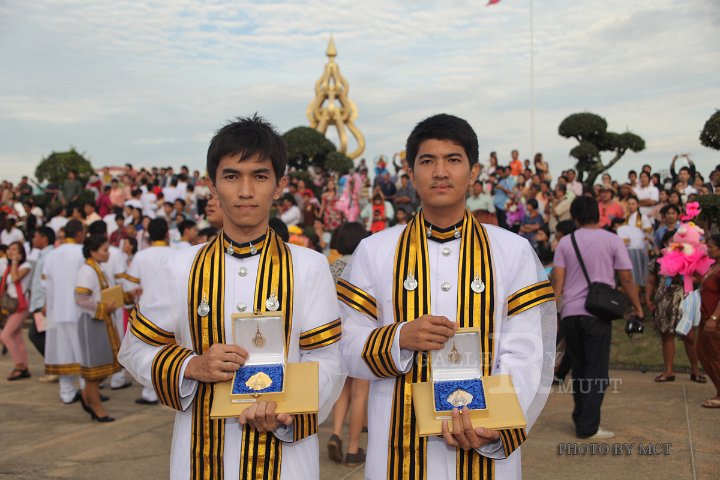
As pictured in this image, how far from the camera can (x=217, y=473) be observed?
3.01m

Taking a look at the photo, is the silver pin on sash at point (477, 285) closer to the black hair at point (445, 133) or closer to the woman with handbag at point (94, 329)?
the black hair at point (445, 133)

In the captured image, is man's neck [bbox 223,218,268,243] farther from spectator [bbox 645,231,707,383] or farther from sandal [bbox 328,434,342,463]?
spectator [bbox 645,231,707,383]

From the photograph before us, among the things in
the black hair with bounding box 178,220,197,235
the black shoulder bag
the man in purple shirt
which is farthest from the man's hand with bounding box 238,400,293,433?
the black hair with bounding box 178,220,197,235

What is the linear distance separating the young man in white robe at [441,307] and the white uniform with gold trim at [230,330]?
18 centimetres

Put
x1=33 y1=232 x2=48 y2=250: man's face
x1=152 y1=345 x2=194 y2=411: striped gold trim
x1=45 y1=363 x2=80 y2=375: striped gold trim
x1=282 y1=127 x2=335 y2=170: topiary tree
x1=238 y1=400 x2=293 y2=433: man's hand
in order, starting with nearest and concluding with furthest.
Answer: x1=238 y1=400 x2=293 y2=433: man's hand < x1=152 y1=345 x2=194 y2=411: striped gold trim < x1=45 y1=363 x2=80 y2=375: striped gold trim < x1=33 y1=232 x2=48 y2=250: man's face < x1=282 y1=127 x2=335 y2=170: topiary tree

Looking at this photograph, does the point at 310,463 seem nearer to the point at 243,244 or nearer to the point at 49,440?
the point at 243,244

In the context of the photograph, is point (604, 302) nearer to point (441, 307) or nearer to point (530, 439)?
point (530, 439)

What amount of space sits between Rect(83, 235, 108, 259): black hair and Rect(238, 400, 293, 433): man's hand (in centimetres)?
599

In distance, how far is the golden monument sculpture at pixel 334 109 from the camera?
30312 mm

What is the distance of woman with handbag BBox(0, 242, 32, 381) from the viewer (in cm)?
1046

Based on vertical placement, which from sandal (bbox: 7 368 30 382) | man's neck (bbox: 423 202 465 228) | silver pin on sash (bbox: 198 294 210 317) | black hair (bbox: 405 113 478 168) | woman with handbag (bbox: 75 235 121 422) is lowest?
sandal (bbox: 7 368 30 382)

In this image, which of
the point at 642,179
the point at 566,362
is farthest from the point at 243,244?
the point at 642,179

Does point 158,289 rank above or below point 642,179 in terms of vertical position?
below

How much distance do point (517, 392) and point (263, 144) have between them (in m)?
1.45
